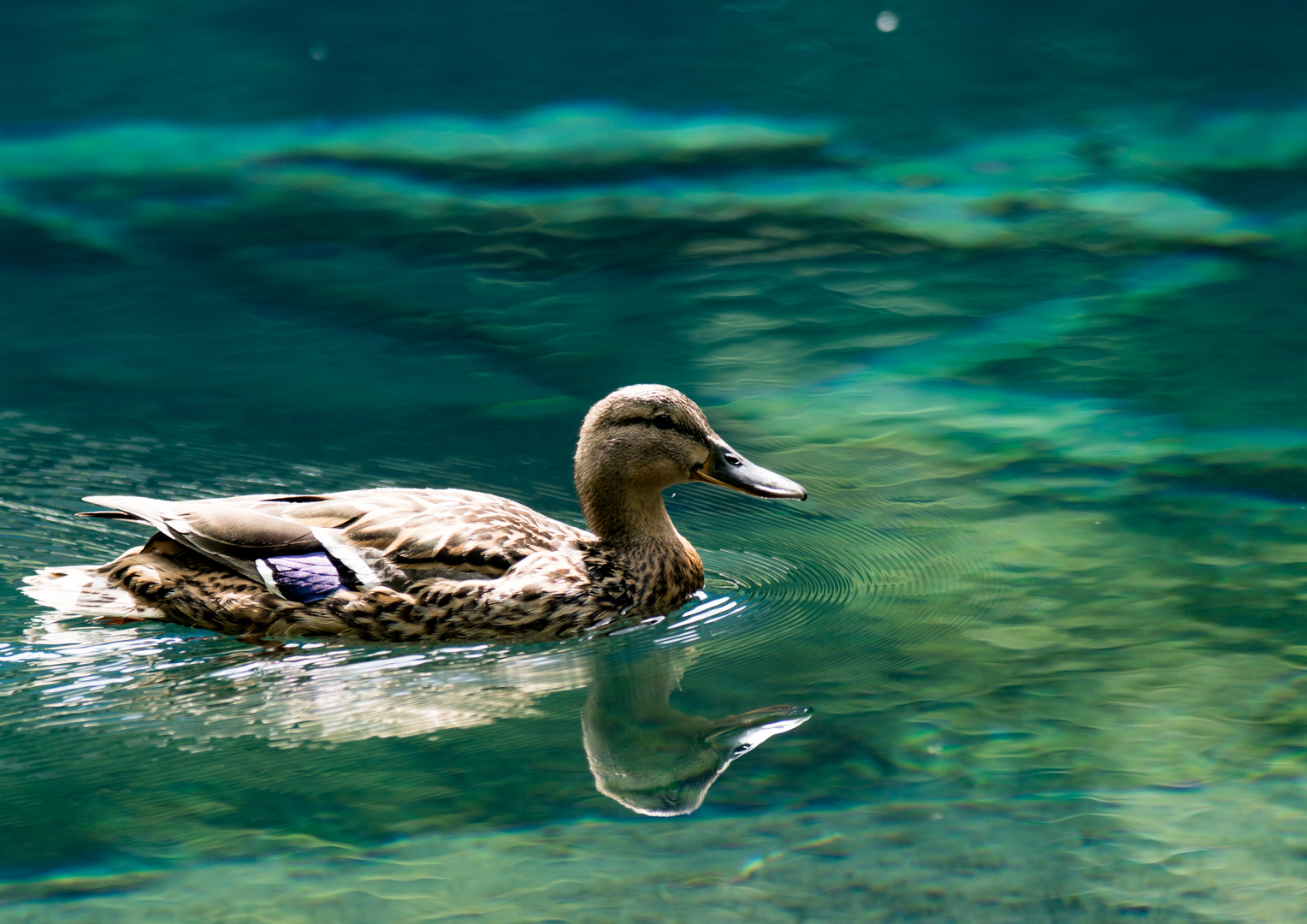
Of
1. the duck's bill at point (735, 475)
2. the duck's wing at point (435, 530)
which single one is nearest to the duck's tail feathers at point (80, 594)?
the duck's wing at point (435, 530)

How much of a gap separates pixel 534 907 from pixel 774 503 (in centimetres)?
326

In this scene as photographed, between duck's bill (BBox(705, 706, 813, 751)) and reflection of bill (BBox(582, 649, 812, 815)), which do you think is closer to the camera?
reflection of bill (BBox(582, 649, 812, 815))

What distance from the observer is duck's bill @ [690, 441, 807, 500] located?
5.99 meters

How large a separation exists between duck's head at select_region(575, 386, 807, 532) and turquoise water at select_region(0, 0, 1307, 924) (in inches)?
16.7

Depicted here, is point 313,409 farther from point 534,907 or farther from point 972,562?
point 534,907

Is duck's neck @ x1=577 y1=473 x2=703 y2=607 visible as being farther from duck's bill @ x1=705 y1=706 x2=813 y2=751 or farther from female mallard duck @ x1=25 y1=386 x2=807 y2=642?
duck's bill @ x1=705 y1=706 x2=813 y2=751

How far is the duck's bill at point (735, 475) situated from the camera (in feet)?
19.7

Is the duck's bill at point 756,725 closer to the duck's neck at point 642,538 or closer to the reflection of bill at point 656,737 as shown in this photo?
the reflection of bill at point 656,737

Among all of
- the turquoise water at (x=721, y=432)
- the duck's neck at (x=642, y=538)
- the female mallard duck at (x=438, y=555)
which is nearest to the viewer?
the turquoise water at (x=721, y=432)

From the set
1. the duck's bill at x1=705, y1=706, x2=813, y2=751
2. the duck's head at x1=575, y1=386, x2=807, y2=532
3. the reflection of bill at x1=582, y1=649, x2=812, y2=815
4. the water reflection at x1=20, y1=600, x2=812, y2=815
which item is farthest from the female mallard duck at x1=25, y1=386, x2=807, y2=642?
the duck's bill at x1=705, y1=706, x2=813, y2=751

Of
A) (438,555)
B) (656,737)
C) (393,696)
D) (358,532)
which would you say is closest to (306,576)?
(358,532)

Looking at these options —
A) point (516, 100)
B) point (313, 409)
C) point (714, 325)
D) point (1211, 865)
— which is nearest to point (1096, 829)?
point (1211, 865)

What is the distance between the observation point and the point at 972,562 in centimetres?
629

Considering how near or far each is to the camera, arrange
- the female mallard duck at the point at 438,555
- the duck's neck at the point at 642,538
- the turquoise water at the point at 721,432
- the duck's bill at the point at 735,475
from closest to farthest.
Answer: the turquoise water at the point at 721,432, the female mallard duck at the point at 438,555, the duck's neck at the point at 642,538, the duck's bill at the point at 735,475
